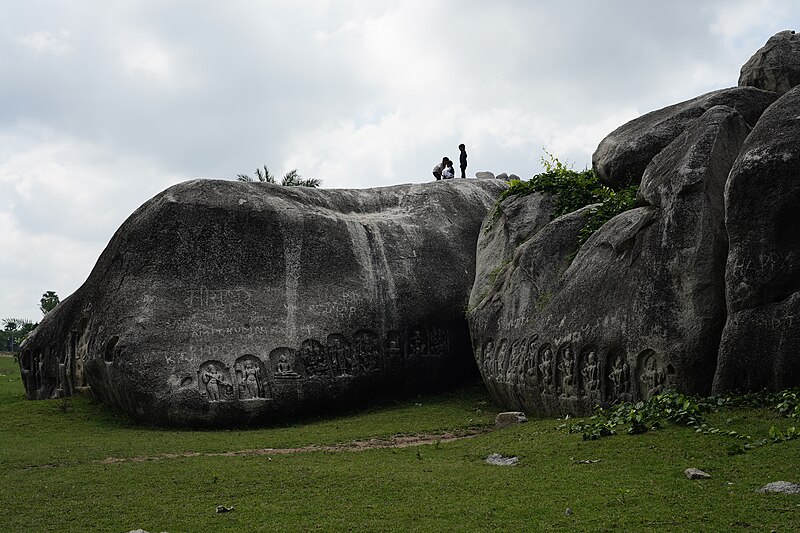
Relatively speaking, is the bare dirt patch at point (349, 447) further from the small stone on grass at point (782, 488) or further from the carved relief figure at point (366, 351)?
the small stone on grass at point (782, 488)

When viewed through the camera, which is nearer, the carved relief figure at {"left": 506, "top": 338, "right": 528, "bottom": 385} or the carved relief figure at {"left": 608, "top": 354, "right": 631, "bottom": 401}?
the carved relief figure at {"left": 608, "top": 354, "right": 631, "bottom": 401}

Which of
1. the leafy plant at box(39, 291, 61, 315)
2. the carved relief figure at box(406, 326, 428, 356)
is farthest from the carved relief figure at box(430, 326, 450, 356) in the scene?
the leafy plant at box(39, 291, 61, 315)

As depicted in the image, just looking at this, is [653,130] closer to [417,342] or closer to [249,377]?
[417,342]

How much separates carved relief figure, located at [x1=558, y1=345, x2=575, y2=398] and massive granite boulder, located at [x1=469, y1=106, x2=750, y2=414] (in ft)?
0.05

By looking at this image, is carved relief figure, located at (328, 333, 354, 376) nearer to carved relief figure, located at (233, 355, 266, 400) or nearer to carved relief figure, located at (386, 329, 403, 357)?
→ carved relief figure, located at (386, 329, 403, 357)

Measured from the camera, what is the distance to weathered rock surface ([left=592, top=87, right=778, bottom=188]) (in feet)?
49.7

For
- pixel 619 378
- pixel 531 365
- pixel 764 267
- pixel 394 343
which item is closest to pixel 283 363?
pixel 394 343

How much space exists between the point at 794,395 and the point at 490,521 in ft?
14.6

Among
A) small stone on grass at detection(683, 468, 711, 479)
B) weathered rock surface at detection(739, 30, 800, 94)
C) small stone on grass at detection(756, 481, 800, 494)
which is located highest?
weathered rock surface at detection(739, 30, 800, 94)

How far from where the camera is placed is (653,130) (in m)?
16.0

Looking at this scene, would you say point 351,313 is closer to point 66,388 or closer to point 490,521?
point 66,388

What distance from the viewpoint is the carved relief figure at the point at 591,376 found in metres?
12.9

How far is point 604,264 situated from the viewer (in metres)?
13.5

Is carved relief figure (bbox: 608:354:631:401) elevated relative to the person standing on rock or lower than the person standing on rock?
lower
